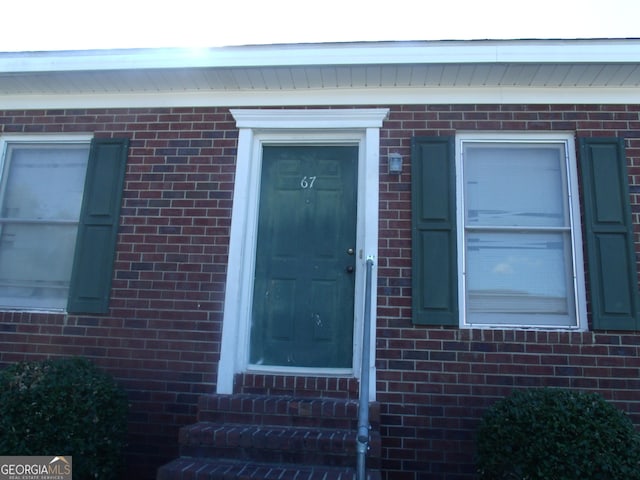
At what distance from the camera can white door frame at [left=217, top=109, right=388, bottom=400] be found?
412cm

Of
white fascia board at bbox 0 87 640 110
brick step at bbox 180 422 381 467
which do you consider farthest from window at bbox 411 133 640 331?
brick step at bbox 180 422 381 467

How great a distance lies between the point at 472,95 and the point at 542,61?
58 cm

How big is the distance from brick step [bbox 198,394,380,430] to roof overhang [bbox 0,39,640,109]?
2.47 meters

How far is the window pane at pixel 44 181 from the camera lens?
4652mm

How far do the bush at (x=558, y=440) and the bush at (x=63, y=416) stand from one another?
254cm

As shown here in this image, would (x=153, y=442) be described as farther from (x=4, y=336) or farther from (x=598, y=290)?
(x=598, y=290)

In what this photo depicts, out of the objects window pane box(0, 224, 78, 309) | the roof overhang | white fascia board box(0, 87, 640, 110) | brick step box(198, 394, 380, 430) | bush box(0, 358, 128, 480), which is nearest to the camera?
bush box(0, 358, 128, 480)

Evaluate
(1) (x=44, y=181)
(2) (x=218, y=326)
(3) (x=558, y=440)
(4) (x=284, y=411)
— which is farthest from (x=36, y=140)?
(3) (x=558, y=440)

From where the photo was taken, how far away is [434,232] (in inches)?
163

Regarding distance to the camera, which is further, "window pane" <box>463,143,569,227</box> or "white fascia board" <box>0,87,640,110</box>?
"white fascia board" <box>0,87,640,110</box>

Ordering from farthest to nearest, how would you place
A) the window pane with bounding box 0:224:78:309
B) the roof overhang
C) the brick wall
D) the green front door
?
1. the window pane with bounding box 0:224:78:309
2. the green front door
3. the roof overhang
4. the brick wall

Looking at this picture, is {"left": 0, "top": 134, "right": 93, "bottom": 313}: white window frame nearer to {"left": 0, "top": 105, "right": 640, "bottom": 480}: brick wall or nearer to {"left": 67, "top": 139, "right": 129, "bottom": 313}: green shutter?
{"left": 0, "top": 105, "right": 640, "bottom": 480}: brick wall

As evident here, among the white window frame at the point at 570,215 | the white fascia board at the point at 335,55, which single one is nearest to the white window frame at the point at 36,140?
the white fascia board at the point at 335,55

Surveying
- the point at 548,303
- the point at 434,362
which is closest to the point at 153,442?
the point at 434,362
